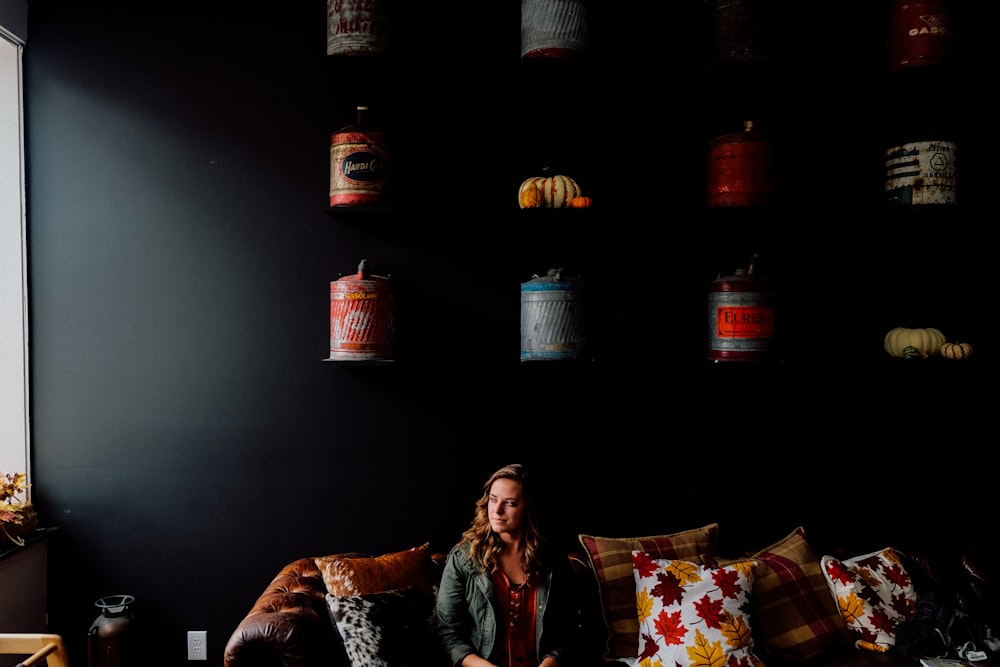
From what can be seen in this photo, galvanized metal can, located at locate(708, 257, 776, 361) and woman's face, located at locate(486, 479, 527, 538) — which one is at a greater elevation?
galvanized metal can, located at locate(708, 257, 776, 361)

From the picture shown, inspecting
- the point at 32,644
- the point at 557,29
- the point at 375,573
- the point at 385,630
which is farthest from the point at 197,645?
the point at 557,29

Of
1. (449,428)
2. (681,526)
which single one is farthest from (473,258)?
(681,526)

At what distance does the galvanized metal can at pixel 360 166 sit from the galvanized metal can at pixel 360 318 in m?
0.27

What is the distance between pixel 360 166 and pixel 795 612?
7.60ft

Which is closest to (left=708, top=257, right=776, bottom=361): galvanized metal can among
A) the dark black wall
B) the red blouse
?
the dark black wall

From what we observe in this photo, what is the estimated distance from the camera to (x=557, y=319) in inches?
99.3

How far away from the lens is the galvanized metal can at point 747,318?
2535mm

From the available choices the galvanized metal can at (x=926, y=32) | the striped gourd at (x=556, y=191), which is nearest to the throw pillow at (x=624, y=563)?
the striped gourd at (x=556, y=191)

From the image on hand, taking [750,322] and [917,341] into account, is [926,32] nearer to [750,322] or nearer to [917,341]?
[917,341]

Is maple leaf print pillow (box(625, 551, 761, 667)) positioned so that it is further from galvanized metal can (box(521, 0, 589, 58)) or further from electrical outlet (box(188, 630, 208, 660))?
galvanized metal can (box(521, 0, 589, 58))

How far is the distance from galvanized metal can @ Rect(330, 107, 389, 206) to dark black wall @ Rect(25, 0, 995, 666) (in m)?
0.19

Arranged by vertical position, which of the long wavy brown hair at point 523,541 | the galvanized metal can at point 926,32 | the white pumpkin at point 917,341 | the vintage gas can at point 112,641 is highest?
the galvanized metal can at point 926,32

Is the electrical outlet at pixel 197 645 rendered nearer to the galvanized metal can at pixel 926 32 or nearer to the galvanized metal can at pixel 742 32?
the galvanized metal can at pixel 742 32

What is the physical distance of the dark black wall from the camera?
275 centimetres
